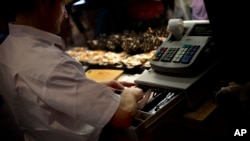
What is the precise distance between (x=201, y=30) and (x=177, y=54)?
18 centimetres

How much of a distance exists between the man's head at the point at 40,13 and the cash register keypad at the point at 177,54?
487mm

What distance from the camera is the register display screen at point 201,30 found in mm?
1210

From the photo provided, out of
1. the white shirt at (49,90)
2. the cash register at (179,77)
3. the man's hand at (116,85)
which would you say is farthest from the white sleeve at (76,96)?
the man's hand at (116,85)

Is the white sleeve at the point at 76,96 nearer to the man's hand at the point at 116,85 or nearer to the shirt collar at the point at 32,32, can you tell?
the shirt collar at the point at 32,32

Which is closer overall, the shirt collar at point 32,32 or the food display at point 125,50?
the shirt collar at point 32,32

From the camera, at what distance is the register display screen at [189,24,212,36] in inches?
47.6

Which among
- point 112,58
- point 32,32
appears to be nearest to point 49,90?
point 32,32

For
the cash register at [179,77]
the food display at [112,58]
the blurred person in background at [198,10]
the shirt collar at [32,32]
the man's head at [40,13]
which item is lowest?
the food display at [112,58]

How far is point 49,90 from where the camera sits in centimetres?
90

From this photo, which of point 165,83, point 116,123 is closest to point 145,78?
point 165,83

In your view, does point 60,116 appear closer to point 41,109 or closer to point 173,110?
point 41,109

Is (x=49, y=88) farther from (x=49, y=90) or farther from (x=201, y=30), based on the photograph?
(x=201, y=30)

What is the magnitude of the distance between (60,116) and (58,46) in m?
0.28

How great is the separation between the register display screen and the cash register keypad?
0.30 ft
